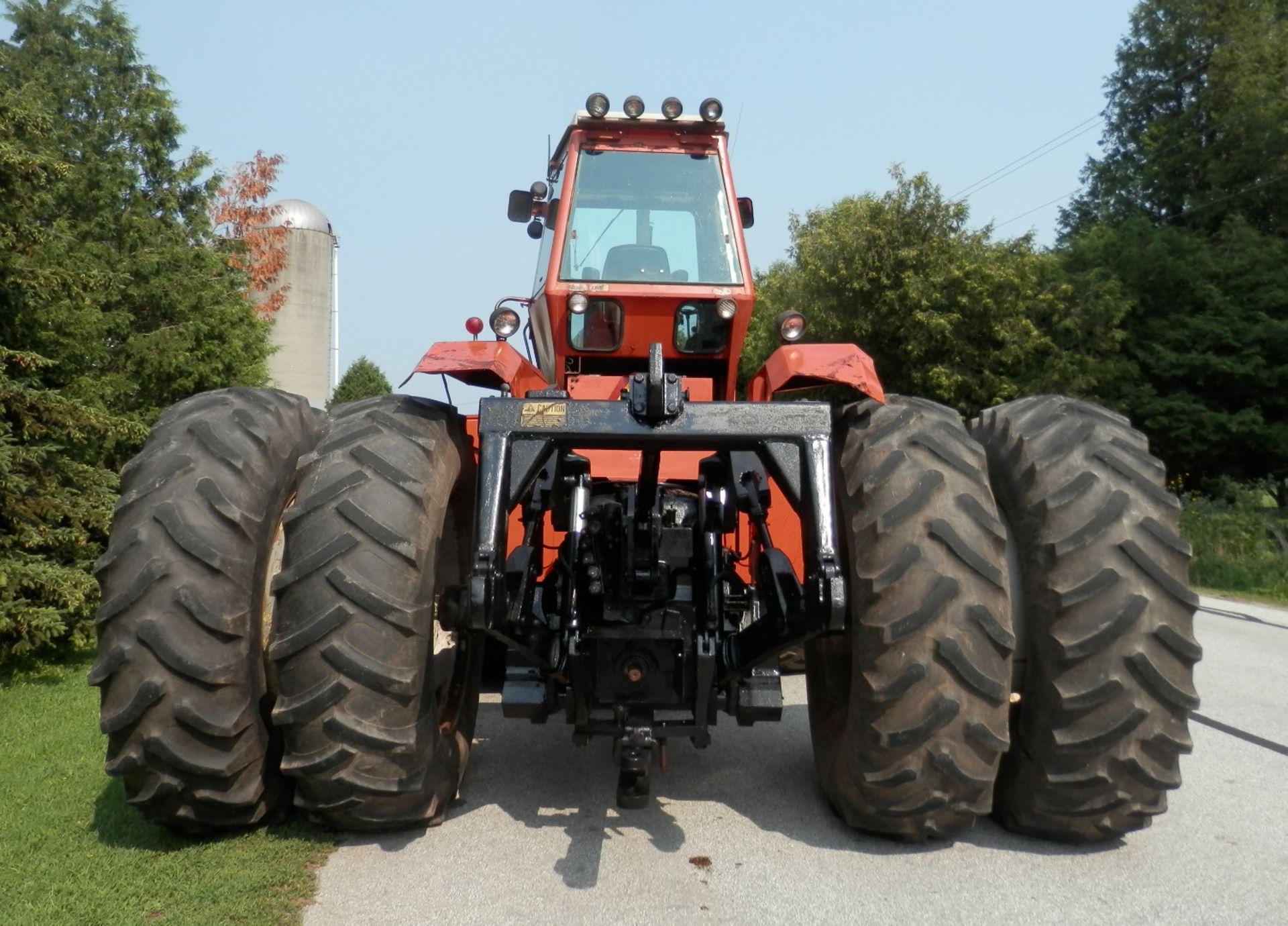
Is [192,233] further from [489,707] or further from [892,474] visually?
[892,474]

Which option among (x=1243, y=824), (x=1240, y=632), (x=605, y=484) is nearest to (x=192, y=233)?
(x=605, y=484)

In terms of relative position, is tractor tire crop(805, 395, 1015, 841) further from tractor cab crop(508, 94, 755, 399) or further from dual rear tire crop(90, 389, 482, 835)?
tractor cab crop(508, 94, 755, 399)

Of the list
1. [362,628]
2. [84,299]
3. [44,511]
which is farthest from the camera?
[84,299]

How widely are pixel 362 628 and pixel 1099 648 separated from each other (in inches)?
98.3

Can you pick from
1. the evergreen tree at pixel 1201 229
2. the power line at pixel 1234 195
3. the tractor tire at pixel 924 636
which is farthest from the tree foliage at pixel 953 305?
the tractor tire at pixel 924 636

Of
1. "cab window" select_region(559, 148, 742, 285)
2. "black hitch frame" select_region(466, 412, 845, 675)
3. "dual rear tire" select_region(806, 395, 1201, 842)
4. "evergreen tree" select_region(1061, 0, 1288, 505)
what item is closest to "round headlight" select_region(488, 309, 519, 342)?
"cab window" select_region(559, 148, 742, 285)

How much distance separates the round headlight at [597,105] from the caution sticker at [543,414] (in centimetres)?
253

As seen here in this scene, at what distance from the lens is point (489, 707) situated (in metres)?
6.48

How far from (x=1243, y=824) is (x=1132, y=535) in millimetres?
1501

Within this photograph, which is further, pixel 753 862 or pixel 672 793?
pixel 672 793

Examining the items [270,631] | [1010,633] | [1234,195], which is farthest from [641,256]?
[1234,195]

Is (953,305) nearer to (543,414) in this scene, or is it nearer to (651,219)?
(651,219)

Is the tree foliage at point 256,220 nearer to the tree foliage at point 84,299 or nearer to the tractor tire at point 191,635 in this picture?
the tree foliage at point 84,299

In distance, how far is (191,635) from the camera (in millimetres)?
3797
